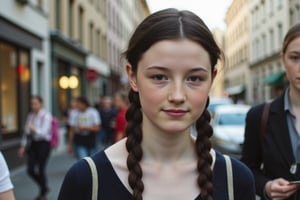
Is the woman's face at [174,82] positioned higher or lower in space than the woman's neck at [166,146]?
higher

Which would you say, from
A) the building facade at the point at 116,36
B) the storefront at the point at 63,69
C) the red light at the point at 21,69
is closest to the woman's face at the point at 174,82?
the red light at the point at 21,69

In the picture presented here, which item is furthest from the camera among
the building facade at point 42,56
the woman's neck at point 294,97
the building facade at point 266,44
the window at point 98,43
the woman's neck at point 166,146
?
the building facade at point 266,44

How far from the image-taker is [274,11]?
124 ft

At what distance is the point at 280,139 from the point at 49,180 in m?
8.38

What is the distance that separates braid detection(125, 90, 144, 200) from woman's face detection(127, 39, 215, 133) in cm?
14

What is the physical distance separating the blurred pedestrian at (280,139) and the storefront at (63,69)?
50.0 ft

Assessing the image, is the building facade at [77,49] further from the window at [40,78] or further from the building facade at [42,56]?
the window at [40,78]

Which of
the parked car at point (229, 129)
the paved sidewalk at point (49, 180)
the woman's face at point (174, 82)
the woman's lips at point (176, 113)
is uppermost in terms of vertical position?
the woman's face at point (174, 82)

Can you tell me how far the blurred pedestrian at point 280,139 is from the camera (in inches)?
100

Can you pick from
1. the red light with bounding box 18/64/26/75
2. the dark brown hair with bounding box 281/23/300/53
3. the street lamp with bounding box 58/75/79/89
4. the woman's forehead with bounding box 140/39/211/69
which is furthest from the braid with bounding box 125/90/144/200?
the street lamp with bounding box 58/75/79/89

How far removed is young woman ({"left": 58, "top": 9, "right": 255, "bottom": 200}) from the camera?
4.85 ft

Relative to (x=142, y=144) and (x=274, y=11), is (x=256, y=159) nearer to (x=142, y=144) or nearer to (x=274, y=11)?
(x=142, y=144)

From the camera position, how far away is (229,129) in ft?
39.3

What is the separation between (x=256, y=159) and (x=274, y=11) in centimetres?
3696
